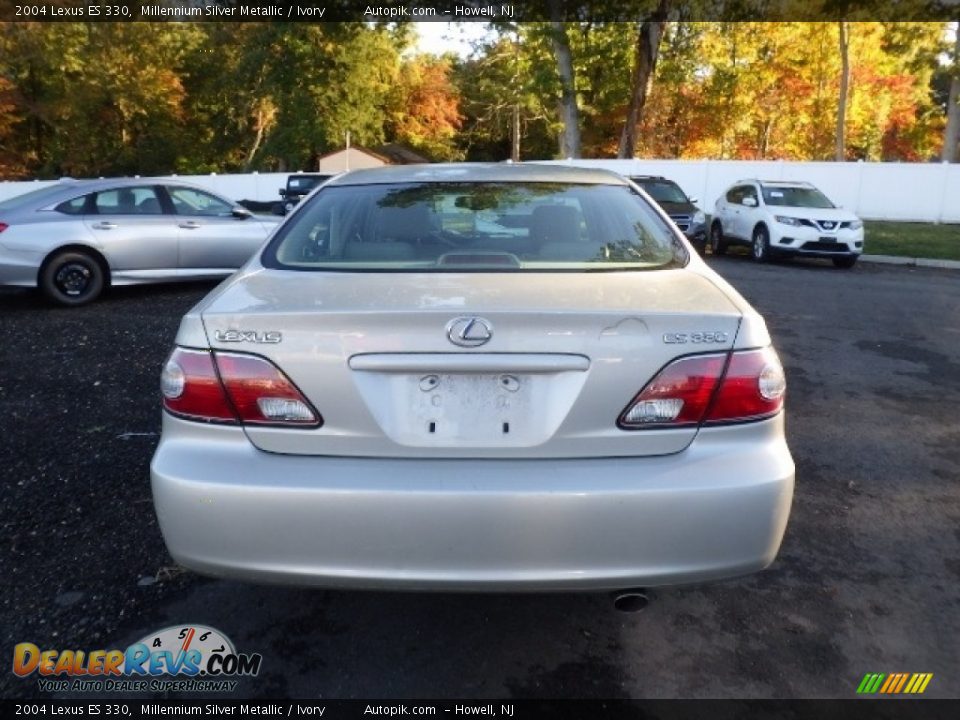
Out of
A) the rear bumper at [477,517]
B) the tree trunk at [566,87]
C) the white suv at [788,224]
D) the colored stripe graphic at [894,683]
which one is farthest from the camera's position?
the tree trunk at [566,87]

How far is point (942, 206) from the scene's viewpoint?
2519 cm

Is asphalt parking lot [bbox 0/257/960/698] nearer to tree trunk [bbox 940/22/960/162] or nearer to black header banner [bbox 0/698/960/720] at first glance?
black header banner [bbox 0/698/960/720]

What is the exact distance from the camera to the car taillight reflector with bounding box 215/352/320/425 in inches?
91.4

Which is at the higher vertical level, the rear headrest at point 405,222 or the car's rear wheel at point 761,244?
the rear headrest at point 405,222

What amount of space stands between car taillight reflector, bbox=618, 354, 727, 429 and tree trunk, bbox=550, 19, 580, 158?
25330mm

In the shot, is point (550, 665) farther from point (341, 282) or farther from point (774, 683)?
point (341, 282)

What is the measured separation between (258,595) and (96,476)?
159 cm

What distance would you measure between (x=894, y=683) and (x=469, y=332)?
181 centimetres

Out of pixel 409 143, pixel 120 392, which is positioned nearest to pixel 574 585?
pixel 120 392

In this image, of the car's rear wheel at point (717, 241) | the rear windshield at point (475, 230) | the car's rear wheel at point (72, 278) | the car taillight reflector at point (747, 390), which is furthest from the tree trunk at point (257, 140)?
the car taillight reflector at point (747, 390)

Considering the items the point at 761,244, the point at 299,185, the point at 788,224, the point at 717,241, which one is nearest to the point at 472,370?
the point at 788,224

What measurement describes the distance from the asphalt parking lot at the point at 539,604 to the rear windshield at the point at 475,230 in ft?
4.25

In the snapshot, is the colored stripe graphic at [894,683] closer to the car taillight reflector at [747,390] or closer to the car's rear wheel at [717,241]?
the car taillight reflector at [747,390]

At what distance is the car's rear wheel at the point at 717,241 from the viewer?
16.5 metres
